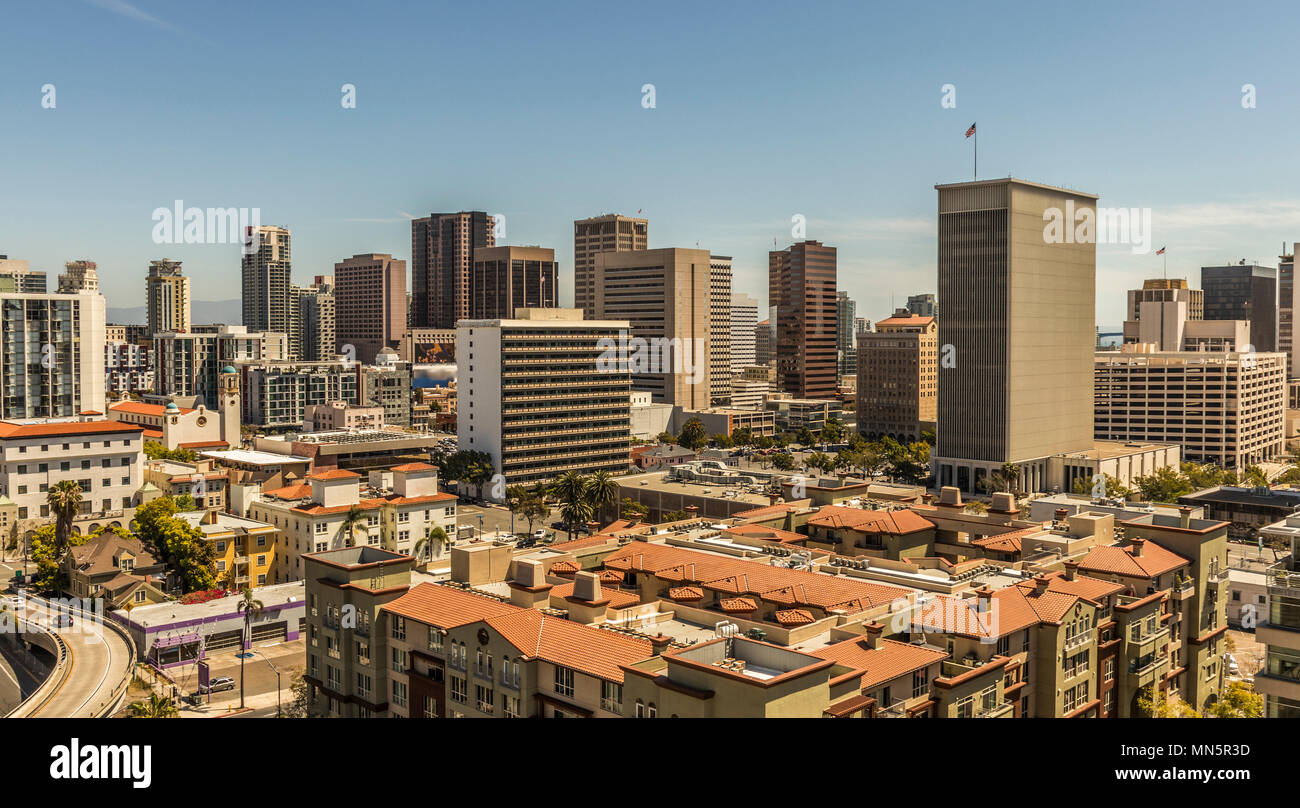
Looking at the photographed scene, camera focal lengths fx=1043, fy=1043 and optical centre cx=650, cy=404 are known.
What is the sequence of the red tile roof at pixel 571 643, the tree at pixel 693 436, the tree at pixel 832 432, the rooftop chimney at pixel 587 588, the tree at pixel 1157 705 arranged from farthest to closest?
the tree at pixel 832 432 → the tree at pixel 693 436 → the rooftop chimney at pixel 587 588 → the tree at pixel 1157 705 → the red tile roof at pixel 571 643

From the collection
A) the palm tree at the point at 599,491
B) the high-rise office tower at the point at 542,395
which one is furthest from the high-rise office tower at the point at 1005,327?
the palm tree at the point at 599,491

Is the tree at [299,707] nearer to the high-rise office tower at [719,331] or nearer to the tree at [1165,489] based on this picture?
the tree at [1165,489]

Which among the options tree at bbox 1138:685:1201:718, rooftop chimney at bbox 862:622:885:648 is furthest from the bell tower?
tree at bbox 1138:685:1201:718

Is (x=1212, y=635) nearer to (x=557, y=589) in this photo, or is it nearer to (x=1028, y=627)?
(x=1028, y=627)
